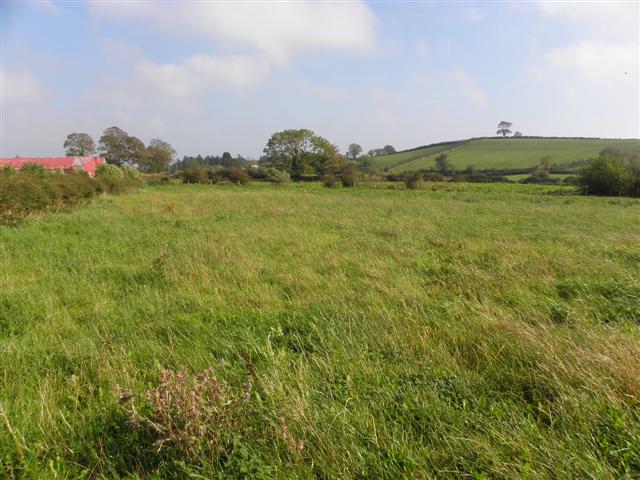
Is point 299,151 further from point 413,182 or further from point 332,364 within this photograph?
point 332,364

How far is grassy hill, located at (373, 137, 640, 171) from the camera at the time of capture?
71.2 metres

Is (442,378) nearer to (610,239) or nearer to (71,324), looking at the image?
(71,324)

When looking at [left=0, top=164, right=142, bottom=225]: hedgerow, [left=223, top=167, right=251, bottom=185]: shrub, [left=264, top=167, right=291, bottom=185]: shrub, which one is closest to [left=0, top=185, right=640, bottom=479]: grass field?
[left=0, top=164, right=142, bottom=225]: hedgerow

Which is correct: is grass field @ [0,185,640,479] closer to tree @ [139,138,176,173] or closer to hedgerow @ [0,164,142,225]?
hedgerow @ [0,164,142,225]

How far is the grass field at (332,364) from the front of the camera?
2.05 m

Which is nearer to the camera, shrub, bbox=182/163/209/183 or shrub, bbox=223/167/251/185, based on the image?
shrub, bbox=223/167/251/185

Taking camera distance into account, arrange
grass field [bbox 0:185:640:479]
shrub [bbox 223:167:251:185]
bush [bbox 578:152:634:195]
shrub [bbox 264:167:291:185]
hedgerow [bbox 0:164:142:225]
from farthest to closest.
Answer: shrub [bbox 223:167:251:185] → shrub [bbox 264:167:291:185] → bush [bbox 578:152:634:195] → hedgerow [bbox 0:164:142:225] → grass field [bbox 0:185:640:479]

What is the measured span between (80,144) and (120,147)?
8219 mm

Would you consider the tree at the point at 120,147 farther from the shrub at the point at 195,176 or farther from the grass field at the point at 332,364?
the grass field at the point at 332,364

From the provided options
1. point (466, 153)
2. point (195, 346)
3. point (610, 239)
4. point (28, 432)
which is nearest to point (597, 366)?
point (195, 346)

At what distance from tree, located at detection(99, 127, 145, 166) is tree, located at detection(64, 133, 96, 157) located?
7.18 feet

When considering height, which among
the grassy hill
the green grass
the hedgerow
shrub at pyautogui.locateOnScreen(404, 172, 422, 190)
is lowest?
the hedgerow

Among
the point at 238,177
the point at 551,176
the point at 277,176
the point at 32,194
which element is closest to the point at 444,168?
the point at 551,176

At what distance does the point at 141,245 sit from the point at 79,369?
618cm
